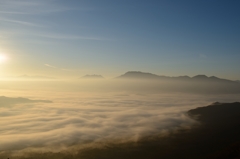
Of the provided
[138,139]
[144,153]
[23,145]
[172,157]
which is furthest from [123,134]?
[23,145]

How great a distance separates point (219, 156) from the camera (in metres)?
59.4

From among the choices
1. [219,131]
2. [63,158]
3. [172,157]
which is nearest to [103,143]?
[63,158]

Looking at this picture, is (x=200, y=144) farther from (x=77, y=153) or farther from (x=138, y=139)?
(x=77, y=153)

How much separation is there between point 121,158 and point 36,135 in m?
46.4

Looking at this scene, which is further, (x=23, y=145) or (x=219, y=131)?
Result: (x=219, y=131)

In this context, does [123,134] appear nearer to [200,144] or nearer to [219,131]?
[200,144]

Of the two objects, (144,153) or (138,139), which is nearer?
(144,153)

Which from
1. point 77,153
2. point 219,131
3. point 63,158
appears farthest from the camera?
point 219,131

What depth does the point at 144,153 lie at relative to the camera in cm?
6688

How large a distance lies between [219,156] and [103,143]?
3744cm

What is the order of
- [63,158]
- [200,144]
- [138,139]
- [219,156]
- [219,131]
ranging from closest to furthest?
[219,156], [63,158], [200,144], [138,139], [219,131]

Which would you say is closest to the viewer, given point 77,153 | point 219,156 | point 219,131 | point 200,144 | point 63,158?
point 219,156

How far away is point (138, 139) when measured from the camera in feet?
270

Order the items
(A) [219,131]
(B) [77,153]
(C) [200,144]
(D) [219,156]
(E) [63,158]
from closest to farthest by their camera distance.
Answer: (D) [219,156], (E) [63,158], (B) [77,153], (C) [200,144], (A) [219,131]
